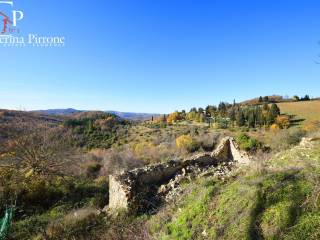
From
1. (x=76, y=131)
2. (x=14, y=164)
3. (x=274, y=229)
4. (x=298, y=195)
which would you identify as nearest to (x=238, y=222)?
(x=274, y=229)

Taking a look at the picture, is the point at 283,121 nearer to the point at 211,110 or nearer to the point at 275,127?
the point at 275,127

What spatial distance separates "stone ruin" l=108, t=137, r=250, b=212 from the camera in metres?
9.51

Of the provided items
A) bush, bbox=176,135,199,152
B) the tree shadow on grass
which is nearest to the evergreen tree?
bush, bbox=176,135,199,152

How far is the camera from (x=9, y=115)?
28438mm

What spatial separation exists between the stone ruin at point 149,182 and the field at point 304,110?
32935 mm

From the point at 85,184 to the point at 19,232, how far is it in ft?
18.1

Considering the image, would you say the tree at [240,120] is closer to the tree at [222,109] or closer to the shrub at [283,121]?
the shrub at [283,121]

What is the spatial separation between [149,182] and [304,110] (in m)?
42.9

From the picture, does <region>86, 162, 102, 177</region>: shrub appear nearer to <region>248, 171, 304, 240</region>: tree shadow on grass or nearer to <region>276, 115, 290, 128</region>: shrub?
<region>248, 171, 304, 240</region>: tree shadow on grass

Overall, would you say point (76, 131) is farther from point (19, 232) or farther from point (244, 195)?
point (244, 195)

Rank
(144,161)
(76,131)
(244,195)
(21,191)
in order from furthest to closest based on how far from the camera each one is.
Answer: (76,131) → (144,161) → (21,191) → (244,195)

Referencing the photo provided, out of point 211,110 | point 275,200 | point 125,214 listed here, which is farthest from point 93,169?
point 211,110

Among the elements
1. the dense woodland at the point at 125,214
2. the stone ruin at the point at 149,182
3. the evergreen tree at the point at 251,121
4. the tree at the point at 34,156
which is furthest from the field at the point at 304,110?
the tree at the point at 34,156

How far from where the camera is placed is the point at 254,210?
5664mm
